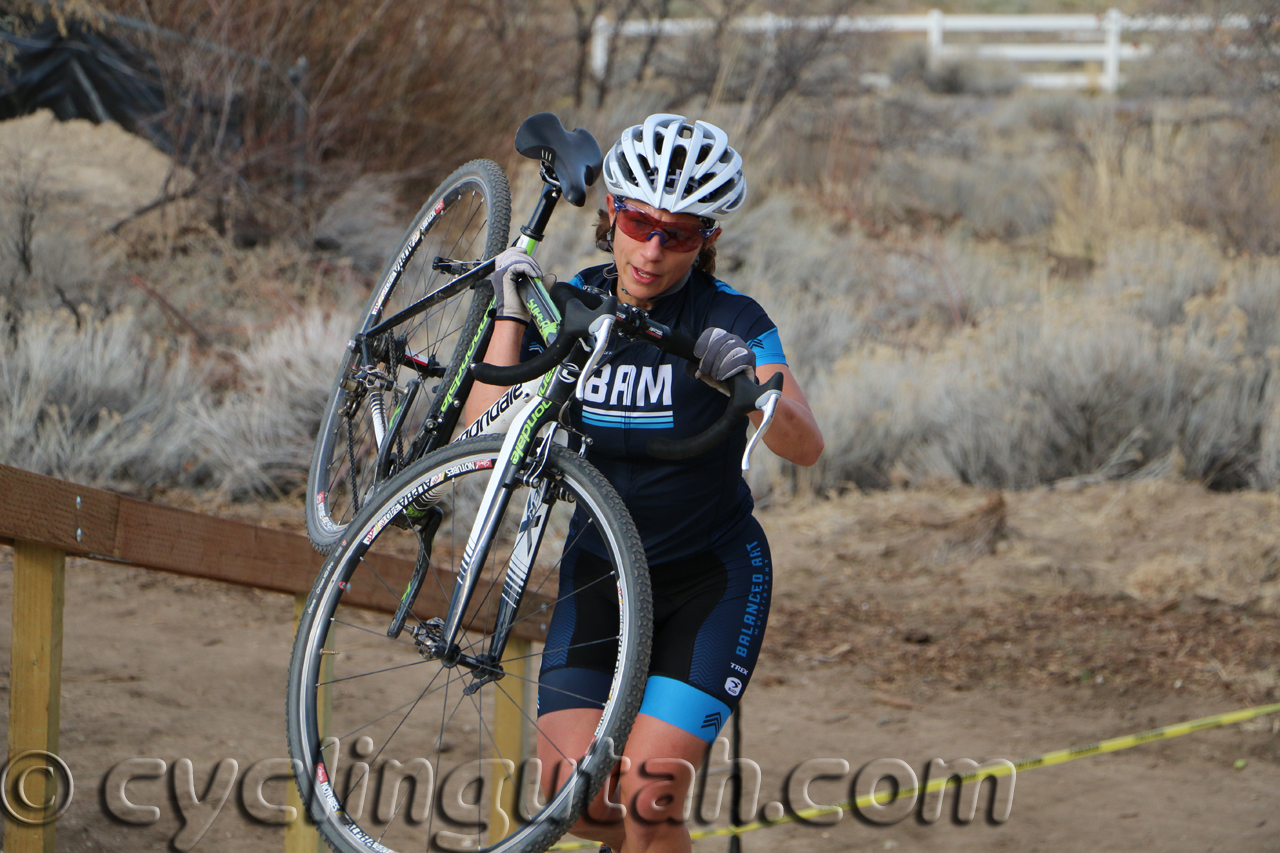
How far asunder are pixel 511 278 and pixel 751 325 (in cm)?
54

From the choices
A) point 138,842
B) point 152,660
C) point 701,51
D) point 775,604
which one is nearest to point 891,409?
point 775,604

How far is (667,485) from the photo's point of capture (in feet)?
9.20

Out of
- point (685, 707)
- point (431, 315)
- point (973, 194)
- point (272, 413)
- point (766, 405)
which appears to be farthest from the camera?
point (973, 194)

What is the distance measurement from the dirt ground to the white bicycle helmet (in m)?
2.38

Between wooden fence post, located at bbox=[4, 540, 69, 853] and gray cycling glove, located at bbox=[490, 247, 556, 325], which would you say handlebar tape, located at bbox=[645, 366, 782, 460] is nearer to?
gray cycling glove, located at bbox=[490, 247, 556, 325]

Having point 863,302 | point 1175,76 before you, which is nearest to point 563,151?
point 863,302

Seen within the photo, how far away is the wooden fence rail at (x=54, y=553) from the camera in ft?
8.54

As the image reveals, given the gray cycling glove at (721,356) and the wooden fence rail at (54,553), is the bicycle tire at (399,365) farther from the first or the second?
the gray cycling glove at (721,356)

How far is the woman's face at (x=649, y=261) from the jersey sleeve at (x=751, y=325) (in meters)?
0.12

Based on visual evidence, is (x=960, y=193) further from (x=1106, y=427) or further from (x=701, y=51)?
(x=1106, y=427)

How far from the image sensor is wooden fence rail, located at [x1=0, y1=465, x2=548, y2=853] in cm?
260

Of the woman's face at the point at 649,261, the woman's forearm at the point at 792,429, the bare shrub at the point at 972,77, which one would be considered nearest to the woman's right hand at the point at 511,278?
the woman's face at the point at 649,261

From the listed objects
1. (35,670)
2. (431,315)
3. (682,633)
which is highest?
(431,315)

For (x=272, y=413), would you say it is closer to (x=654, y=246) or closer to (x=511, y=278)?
(x=511, y=278)
